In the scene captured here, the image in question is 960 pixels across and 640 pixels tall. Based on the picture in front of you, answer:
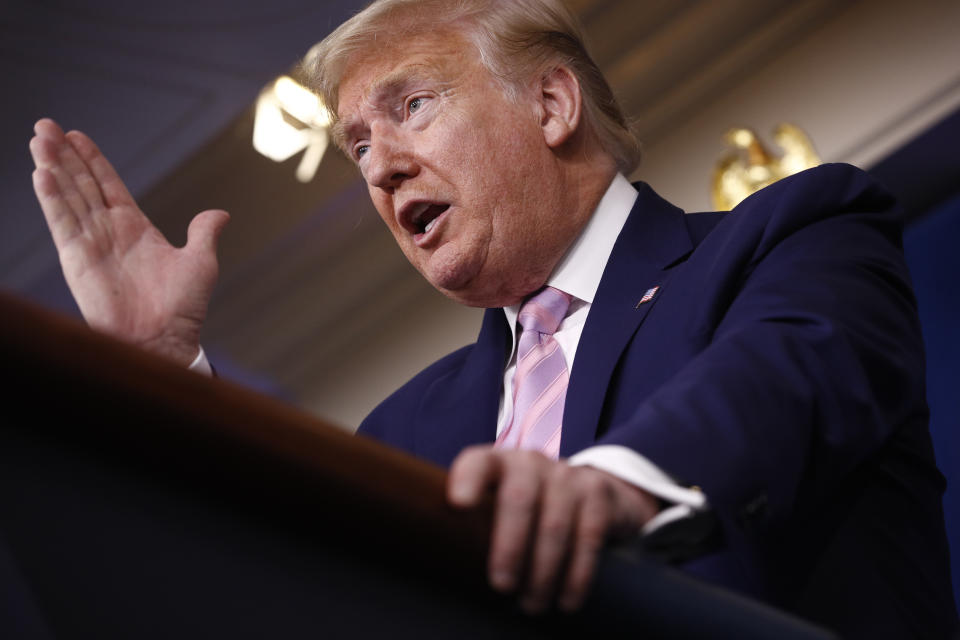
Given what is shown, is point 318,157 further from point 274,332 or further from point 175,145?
point 274,332

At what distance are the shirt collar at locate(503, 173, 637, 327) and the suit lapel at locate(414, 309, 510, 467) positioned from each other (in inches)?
1.8

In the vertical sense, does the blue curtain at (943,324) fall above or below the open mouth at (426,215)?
below

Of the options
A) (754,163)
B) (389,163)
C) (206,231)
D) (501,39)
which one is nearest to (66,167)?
(206,231)

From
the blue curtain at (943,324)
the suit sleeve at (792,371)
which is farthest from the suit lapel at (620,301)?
the blue curtain at (943,324)

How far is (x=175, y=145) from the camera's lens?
12.4 ft

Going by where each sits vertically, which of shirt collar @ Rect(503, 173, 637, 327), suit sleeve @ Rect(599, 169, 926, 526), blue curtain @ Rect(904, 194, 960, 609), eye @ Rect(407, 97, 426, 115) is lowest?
blue curtain @ Rect(904, 194, 960, 609)

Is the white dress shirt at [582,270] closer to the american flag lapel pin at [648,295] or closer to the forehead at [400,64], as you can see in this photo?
the american flag lapel pin at [648,295]

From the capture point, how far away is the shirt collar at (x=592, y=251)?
143 centimetres

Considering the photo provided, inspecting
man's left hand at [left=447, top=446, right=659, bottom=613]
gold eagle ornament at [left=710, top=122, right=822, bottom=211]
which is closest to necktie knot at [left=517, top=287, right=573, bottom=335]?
man's left hand at [left=447, top=446, right=659, bottom=613]

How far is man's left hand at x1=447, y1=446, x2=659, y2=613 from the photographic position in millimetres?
477

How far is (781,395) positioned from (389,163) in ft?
3.07

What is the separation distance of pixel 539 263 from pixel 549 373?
22 cm

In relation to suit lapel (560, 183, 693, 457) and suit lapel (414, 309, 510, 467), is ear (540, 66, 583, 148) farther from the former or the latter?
suit lapel (414, 309, 510, 467)

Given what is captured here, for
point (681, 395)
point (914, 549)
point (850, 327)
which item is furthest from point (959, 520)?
point (681, 395)
